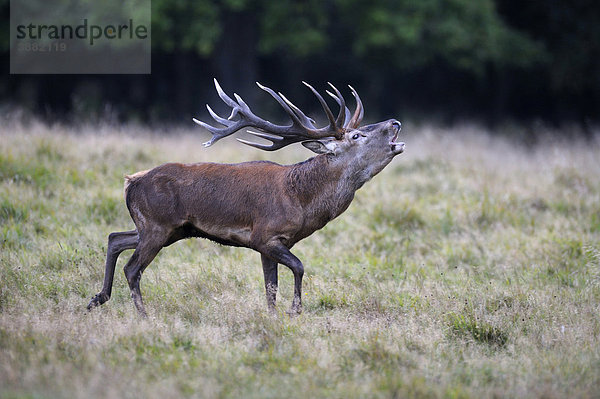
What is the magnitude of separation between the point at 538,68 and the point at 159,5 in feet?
43.0

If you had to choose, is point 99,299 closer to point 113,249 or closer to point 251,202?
point 113,249

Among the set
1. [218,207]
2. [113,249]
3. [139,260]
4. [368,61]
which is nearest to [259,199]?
[218,207]

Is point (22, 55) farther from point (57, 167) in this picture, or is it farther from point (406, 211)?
point (406, 211)

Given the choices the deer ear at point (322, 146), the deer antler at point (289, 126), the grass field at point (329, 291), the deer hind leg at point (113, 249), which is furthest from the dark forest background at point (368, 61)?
the deer ear at point (322, 146)

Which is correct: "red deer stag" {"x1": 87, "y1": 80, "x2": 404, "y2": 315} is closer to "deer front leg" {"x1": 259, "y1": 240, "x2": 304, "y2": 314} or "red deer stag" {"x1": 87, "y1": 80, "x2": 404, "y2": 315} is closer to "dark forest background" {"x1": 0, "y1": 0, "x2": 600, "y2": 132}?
"deer front leg" {"x1": 259, "y1": 240, "x2": 304, "y2": 314}

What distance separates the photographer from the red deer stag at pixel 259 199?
6523 mm

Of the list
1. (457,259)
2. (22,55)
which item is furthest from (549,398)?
(22,55)

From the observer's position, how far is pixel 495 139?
1628 centimetres

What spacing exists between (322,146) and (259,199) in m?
0.82

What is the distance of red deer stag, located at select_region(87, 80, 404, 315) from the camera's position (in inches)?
257

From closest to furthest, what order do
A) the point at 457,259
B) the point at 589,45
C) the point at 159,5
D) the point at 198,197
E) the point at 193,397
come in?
the point at 193,397 → the point at 198,197 → the point at 457,259 → the point at 159,5 → the point at 589,45

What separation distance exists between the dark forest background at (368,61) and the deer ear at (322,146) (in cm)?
1185

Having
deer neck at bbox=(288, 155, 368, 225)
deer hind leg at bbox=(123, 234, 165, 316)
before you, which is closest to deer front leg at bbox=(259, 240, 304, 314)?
deer neck at bbox=(288, 155, 368, 225)

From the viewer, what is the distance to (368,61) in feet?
75.4
